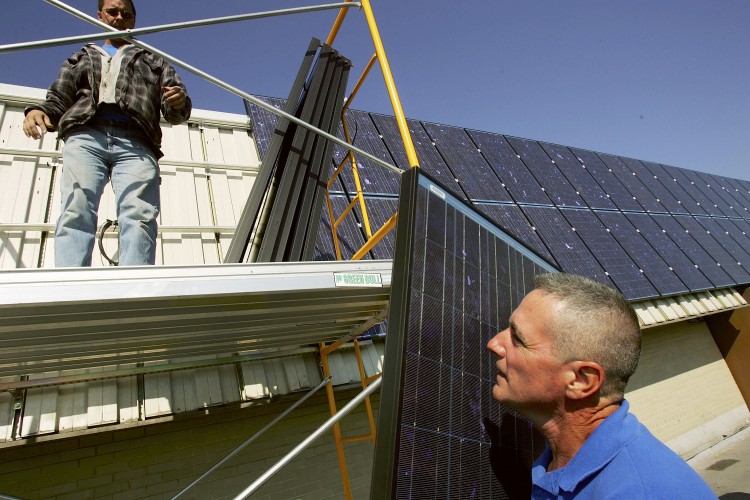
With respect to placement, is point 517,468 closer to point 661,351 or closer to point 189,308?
point 189,308

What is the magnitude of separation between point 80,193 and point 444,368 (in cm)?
266

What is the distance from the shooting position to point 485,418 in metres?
2.07

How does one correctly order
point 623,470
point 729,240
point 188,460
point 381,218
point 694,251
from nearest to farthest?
point 623,470 → point 188,460 → point 381,218 → point 694,251 → point 729,240

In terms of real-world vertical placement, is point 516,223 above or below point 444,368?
above

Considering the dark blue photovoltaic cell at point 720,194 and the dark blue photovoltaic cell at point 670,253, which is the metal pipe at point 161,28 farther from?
the dark blue photovoltaic cell at point 720,194

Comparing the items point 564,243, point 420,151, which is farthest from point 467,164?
point 564,243

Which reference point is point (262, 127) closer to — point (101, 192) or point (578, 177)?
point (101, 192)

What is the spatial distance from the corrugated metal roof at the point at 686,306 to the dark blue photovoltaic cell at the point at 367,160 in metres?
5.25

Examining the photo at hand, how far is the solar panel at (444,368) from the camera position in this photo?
4.80 feet

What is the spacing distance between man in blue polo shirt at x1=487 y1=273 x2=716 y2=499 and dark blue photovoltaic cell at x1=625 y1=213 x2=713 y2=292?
9.56 meters

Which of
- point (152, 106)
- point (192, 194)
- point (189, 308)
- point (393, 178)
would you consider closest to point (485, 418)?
point (189, 308)

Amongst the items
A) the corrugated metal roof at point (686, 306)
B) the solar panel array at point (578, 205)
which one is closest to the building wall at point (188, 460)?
the solar panel array at point (578, 205)

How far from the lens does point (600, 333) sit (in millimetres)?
1591

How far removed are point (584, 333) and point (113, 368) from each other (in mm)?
3934
